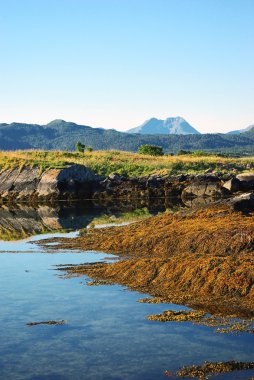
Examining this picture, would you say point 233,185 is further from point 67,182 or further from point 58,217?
point 58,217

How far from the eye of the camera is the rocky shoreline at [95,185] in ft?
270

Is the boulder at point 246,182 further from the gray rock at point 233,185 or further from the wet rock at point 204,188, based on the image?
the wet rock at point 204,188

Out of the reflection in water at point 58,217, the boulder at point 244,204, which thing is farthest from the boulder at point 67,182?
the boulder at point 244,204

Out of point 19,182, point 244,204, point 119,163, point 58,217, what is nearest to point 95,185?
point 19,182

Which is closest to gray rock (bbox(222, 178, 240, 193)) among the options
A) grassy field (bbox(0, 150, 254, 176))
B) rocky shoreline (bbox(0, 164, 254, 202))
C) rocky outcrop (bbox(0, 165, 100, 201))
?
rocky shoreline (bbox(0, 164, 254, 202))

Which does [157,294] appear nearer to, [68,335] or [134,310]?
[134,310]

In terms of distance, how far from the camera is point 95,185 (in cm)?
8600

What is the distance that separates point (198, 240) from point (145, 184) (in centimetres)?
5713

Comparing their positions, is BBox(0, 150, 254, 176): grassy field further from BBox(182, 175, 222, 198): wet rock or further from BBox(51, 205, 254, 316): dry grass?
BBox(51, 205, 254, 316): dry grass

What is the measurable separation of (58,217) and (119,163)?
1905 inches

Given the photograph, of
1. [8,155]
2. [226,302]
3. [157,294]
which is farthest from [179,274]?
[8,155]

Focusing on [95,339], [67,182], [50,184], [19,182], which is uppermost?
[19,182]

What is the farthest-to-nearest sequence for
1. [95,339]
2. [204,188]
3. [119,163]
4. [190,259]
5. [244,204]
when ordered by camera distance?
[119,163], [204,188], [244,204], [190,259], [95,339]

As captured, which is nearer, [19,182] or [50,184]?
[50,184]
